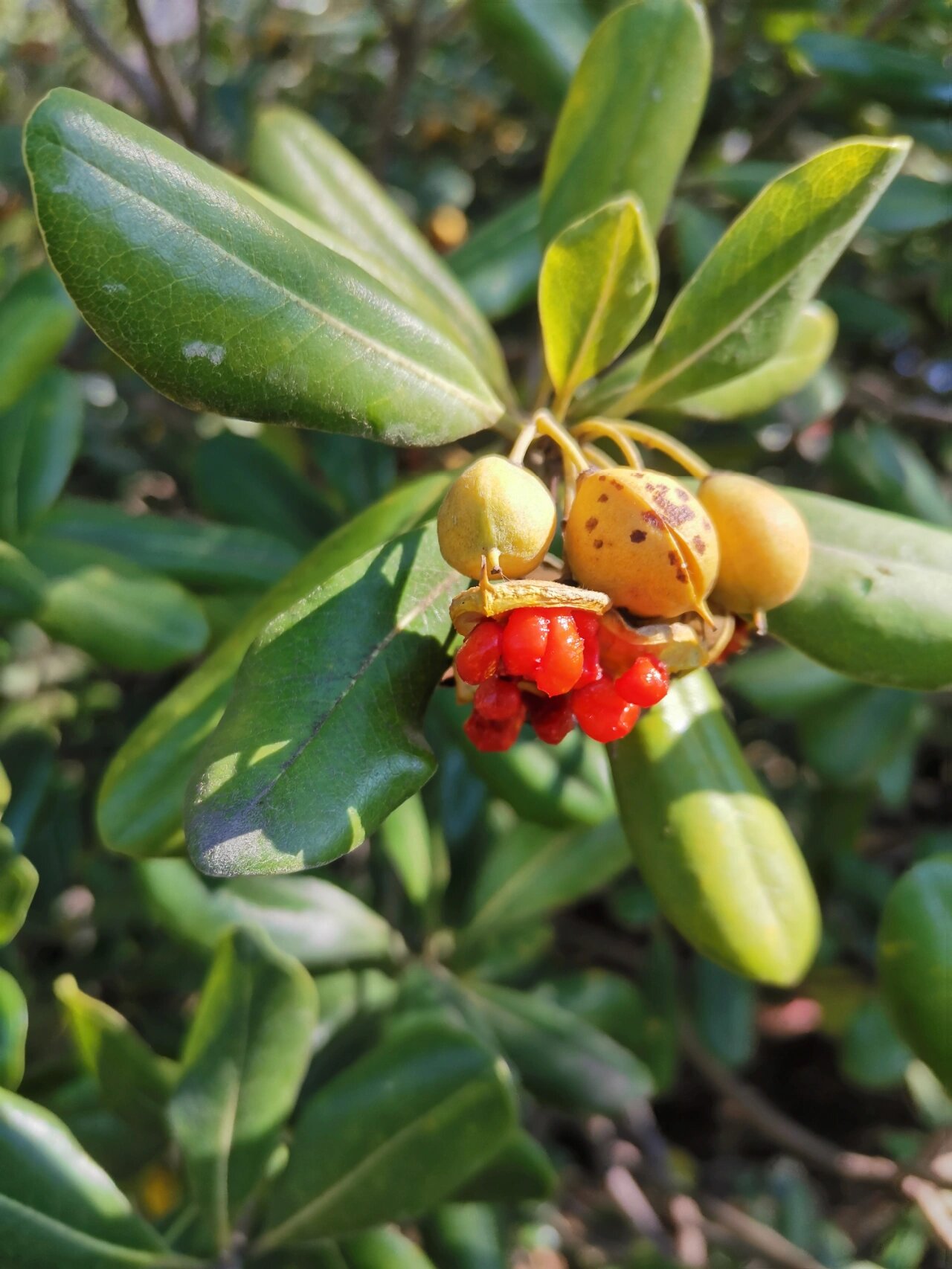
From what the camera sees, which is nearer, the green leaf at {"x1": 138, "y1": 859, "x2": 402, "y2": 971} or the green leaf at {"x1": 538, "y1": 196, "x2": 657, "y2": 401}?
the green leaf at {"x1": 538, "y1": 196, "x2": 657, "y2": 401}

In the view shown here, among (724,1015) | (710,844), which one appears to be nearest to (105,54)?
(710,844)

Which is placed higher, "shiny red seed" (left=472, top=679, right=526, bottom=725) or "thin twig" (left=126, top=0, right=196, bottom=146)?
"thin twig" (left=126, top=0, right=196, bottom=146)

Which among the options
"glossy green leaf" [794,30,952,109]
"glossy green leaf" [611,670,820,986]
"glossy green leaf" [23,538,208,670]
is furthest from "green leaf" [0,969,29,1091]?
"glossy green leaf" [794,30,952,109]

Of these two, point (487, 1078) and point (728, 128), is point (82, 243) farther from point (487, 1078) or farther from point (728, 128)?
point (728, 128)

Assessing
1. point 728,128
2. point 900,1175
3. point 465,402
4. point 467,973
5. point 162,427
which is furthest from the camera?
point 162,427

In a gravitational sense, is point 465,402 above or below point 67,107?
below

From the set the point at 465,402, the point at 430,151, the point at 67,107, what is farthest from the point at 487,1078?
the point at 430,151

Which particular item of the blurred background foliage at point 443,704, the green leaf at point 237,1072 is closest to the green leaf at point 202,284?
the blurred background foliage at point 443,704

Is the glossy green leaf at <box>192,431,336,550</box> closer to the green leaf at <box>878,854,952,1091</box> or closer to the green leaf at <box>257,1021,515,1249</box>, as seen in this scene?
the green leaf at <box>257,1021,515,1249</box>
